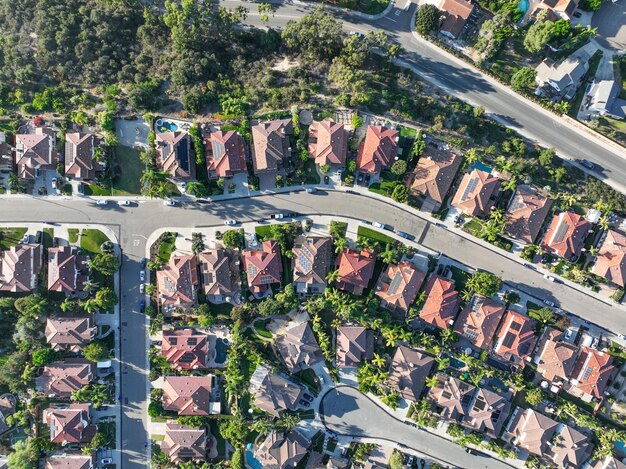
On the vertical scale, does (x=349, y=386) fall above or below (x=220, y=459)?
above

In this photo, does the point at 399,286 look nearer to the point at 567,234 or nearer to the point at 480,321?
the point at 480,321

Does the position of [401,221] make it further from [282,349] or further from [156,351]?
[156,351]

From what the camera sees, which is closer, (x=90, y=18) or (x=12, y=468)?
(x=12, y=468)

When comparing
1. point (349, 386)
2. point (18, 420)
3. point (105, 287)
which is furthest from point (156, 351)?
point (349, 386)

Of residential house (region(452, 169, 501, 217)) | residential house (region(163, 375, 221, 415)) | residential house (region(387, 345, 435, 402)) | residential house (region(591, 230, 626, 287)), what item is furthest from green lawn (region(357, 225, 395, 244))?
residential house (region(163, 375, 221, 415))

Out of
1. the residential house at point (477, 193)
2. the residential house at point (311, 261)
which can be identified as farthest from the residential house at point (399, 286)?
the residential house at point (477, 193)

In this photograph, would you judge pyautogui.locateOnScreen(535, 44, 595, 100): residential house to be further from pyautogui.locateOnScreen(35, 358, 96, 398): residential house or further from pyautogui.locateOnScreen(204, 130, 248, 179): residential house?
pyautogui.locateOnScreen(35, 358, 96, 398): residential house

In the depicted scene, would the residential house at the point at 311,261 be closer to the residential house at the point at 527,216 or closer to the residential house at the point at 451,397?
the residential house at the point at 451,397

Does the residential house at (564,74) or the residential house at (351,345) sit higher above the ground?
the residential house at (564,74)
